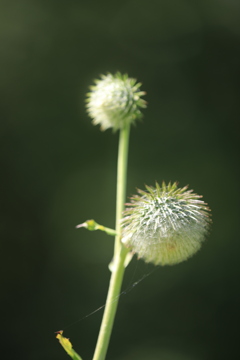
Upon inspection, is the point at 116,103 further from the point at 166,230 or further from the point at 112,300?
the point at 112,300

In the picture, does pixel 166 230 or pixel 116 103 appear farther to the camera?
pixel 116 103

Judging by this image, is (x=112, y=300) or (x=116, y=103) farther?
(x=116, y=103)

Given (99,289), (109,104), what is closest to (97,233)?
(99,289)

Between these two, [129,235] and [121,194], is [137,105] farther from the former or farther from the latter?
[129,235]

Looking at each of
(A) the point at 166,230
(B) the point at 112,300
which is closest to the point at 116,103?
(A) the point at 166,230

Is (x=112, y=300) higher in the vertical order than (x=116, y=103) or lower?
lower

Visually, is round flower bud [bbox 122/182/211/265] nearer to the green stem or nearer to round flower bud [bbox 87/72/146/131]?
the green stem
